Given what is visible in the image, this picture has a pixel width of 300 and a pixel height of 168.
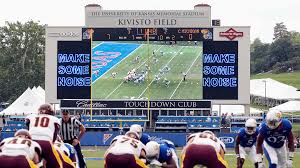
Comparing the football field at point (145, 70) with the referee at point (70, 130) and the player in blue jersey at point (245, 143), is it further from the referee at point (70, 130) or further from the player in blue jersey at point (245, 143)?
the referee at point (70, 130)

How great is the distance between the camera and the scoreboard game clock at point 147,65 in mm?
38500

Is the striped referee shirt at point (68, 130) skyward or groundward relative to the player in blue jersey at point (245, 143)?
skyward

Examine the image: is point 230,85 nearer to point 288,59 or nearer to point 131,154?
point 131,154

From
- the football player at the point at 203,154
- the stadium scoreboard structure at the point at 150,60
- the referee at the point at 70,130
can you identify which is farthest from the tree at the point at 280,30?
the football player at the point at 203,154

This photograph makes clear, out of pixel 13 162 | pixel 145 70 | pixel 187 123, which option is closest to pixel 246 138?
pixel 13 162

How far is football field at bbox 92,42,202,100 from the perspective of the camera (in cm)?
3894

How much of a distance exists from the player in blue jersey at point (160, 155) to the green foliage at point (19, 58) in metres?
68.6

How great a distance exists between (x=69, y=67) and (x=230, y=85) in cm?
858

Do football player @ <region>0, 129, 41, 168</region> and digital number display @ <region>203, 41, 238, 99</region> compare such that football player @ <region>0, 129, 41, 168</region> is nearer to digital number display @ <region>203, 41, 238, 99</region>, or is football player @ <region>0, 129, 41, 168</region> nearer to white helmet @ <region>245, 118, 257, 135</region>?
white helmet @ <region>245, 118, 257, 135</region>

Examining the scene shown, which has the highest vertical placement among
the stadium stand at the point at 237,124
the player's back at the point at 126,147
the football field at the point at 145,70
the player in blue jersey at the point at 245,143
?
the football field at the point at 145,70

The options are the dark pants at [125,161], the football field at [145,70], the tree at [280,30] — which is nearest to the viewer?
the dark pants at [125,161]

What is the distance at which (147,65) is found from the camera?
128 feet

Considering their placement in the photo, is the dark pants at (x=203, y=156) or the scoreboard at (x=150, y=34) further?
the scoreboard at (x=150, y=34)

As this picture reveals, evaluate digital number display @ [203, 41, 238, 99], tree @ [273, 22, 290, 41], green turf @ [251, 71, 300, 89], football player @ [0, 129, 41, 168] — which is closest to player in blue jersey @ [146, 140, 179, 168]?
football player @ [0, 129, 41, 168]
